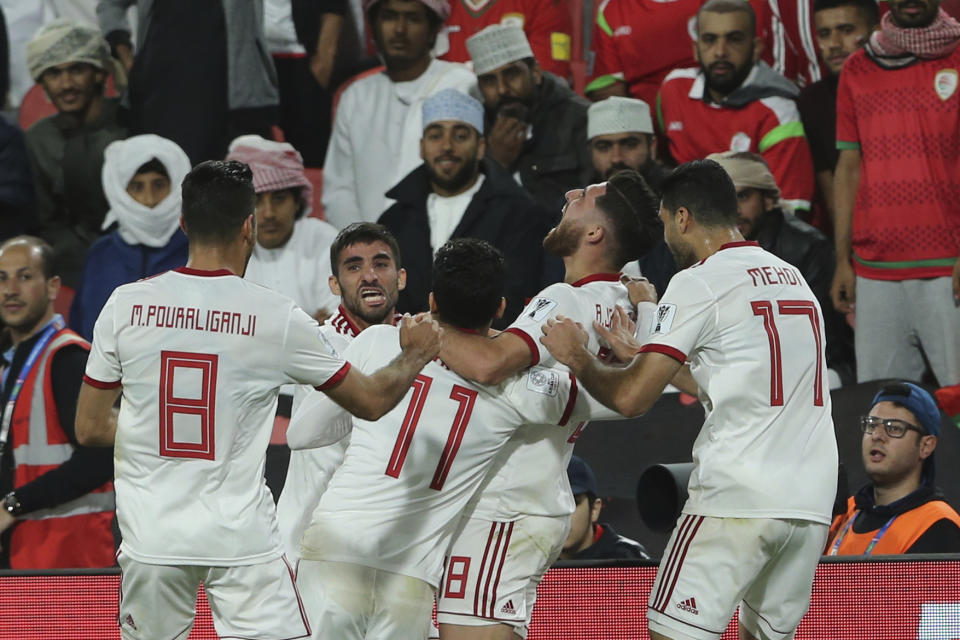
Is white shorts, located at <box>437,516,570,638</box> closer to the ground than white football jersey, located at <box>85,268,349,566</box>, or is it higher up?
closer to the ground

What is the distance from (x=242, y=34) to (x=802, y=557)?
5.14 meters

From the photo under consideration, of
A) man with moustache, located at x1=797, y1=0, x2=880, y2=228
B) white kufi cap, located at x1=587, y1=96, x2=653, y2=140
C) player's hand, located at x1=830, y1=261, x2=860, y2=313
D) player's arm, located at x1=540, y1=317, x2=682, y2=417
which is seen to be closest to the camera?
player's arm, located at x1=540, y1=317, x2=682, y2=417

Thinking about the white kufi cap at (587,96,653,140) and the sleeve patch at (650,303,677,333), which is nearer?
the sleeve patch at (650,303,677,333)

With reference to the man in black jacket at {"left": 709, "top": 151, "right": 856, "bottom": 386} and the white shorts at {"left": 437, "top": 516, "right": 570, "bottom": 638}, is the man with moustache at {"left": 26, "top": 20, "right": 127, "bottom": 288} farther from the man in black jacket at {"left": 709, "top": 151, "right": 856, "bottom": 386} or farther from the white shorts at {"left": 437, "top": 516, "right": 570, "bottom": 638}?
the white shorts at {"left": 437, "top": 516, "right": 570, "bottom": 638}

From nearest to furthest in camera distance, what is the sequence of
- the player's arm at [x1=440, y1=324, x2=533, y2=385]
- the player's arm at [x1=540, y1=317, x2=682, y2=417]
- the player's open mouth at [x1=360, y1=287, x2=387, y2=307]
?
the player's arm at [x1=540, y1=317, x2=682, y2=417]
the player's arm at [x1=440, y1=324, x2=533, y2=385]
the player's open mouth at [x1=360, y1=287, x2=387, y2=307]

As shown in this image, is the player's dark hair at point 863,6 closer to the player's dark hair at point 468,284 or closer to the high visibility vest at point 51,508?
the player's dark hair at point 468,284

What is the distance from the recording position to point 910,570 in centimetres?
511

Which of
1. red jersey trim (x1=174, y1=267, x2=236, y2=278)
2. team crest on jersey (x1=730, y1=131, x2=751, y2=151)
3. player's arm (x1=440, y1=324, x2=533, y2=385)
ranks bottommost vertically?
player's arm (x1=440, y1=324, x2=533, y2=385)

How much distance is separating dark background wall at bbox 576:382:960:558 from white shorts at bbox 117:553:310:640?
2.73 m

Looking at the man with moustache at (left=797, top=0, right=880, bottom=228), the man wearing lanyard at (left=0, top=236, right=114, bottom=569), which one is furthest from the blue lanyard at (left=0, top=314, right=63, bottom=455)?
the man with moustache at (left=797, top=0, right=880, bottom=228)

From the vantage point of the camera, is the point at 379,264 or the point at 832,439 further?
the point at 379,264

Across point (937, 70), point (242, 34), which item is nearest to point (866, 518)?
point (937, 70)

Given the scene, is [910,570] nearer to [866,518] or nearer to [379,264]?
[866,518]

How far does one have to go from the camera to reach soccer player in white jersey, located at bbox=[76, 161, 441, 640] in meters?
4.07
